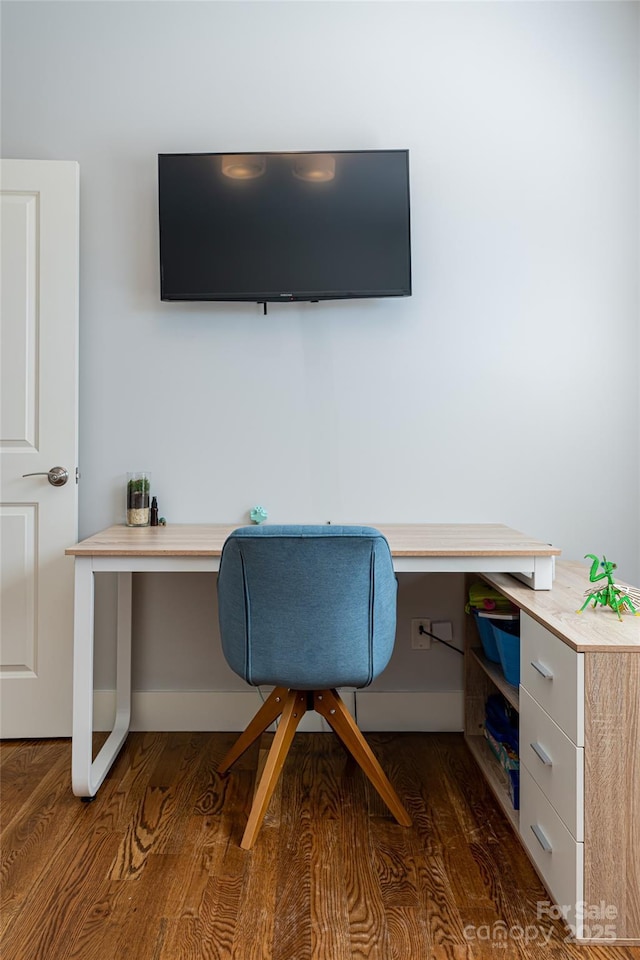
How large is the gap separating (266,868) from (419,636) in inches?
42.2

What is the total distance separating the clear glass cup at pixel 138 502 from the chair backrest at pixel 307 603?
743 mm

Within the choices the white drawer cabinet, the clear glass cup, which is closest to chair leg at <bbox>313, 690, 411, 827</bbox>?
the white drawer cabinet

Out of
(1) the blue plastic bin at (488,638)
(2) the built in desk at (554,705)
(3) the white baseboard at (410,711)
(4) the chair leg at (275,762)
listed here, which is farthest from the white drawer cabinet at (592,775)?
(3) the white baseboard at (410,711)

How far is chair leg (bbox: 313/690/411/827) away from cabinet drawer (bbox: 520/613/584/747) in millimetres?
467

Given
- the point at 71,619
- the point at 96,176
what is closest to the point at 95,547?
the point at 71,619

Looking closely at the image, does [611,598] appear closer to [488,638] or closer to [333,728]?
[488,638]

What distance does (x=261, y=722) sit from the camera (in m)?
2.03

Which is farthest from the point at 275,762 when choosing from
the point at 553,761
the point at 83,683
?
the point at 553,761

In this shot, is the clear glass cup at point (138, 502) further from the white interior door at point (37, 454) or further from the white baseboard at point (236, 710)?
the white baseboard at point (236, 710)

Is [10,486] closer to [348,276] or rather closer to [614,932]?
[348,276]

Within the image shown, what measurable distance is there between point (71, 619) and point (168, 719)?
0.51 meters

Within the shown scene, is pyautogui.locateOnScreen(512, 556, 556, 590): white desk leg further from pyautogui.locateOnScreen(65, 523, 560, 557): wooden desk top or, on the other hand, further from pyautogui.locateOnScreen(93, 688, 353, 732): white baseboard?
pyautogui.locateOnScreen(93, 688, 353, 732): white baseboard

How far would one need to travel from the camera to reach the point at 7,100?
251 cm

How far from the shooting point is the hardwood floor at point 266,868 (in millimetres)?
1416
